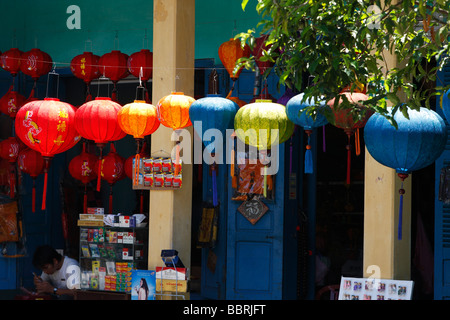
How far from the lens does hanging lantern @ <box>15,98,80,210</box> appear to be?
700 centimetres

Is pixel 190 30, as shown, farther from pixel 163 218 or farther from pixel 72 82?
pixel 72 82

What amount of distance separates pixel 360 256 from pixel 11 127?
5018 mm

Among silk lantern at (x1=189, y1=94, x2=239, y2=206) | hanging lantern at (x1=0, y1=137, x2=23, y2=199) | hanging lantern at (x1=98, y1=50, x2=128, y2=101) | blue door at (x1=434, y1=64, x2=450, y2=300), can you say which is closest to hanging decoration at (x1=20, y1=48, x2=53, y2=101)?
hanging lantern at (x1=0, y1=137, x2=23, y2=199)

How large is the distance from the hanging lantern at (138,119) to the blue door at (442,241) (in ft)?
9.14

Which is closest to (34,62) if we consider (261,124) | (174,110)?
(174,110)

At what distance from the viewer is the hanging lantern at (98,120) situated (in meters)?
7.03

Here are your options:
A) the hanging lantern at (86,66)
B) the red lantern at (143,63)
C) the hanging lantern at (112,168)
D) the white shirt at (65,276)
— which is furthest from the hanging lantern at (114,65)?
the white shirt at (65,276)

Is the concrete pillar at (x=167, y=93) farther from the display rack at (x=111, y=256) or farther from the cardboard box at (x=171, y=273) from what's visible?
the display rack at (x=111, y=256)

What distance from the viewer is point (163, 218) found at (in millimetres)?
7008

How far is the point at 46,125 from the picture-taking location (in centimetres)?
701

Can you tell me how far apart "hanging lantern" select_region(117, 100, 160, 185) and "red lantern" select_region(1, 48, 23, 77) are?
2647 millimetres

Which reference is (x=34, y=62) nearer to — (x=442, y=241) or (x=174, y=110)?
(x=174, y=110)

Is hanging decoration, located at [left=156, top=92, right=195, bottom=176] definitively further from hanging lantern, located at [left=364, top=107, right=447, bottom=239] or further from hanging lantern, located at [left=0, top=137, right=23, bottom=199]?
hanging lantern, located at [left=0, top=137, right=23, bottom=199]

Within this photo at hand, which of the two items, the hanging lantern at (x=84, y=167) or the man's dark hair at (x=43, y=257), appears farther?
the hanging lantern at (x=84, y=167)
